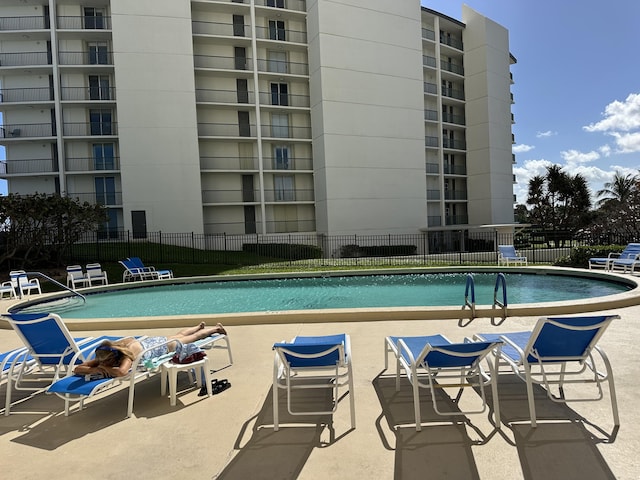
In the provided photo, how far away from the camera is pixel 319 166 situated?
101 feet

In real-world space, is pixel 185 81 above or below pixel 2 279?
above

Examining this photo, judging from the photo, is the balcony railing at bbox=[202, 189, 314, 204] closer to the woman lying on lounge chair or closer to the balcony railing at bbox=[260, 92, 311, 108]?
the balcony railing at bbox=[260, 92, 311, 108]

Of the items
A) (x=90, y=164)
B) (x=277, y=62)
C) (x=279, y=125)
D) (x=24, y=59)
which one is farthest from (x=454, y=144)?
(x=24, y=59)

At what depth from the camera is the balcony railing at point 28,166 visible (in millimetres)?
28291

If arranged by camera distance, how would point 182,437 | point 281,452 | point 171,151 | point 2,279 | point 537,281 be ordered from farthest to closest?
point 171,151
point 2,279
point 537,281
point 182,437
point 281,452

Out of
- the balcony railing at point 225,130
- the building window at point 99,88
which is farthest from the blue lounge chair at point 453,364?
the building window at point 99,88

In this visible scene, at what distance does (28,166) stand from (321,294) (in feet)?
87.6

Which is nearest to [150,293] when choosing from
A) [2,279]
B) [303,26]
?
[2,279]

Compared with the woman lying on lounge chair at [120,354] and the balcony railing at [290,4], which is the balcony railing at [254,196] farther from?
the woman lying on lounge chair at [120,354]

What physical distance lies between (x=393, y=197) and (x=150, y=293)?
2189 centimetres

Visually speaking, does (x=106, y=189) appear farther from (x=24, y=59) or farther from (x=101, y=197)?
(x=24, y=59)

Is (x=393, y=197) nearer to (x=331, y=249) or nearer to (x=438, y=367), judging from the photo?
(x=331, y=249)

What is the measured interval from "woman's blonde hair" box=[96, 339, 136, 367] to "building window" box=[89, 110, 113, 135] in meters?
29.5

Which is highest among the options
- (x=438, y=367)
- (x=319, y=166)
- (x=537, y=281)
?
(x=319, y=166)
